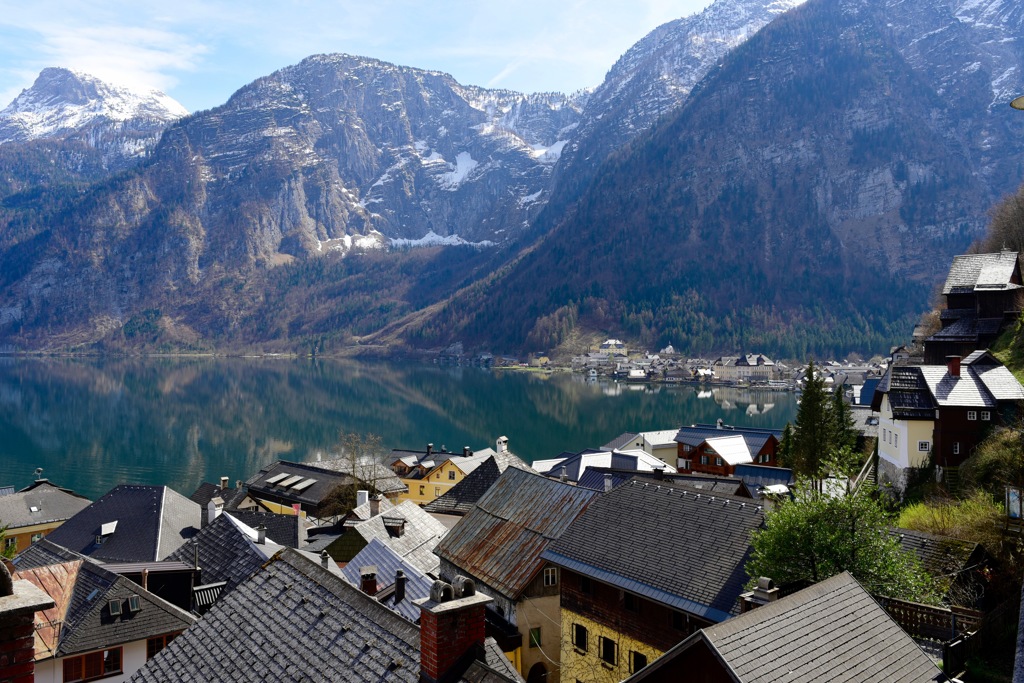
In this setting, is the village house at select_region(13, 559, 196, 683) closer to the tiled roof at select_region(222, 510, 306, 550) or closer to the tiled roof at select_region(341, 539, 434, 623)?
the tiled roof at select_region(341, 539, 434, 623)

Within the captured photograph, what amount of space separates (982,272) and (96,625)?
180 ft

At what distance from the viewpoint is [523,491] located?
29594 mm

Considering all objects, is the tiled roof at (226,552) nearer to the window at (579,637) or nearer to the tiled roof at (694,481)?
the window at (579,637)

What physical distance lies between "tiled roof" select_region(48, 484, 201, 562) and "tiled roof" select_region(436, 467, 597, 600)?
17002 mm

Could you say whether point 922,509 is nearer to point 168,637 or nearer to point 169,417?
point 168,637

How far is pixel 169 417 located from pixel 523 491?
423 ft

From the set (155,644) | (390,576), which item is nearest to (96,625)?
(155,644)

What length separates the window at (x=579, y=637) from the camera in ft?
74.8

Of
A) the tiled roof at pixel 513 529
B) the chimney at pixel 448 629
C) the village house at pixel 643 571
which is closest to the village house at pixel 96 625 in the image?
the tiled roof at pixel 513 529

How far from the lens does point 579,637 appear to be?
23047mm

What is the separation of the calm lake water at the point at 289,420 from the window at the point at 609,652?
2609 inches

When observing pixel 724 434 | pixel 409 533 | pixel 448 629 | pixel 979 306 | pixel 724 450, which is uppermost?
pixel 979 306

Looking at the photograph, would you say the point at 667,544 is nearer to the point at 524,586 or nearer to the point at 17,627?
the point at 524,586

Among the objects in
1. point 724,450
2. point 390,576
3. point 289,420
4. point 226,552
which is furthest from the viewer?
point 289,420
